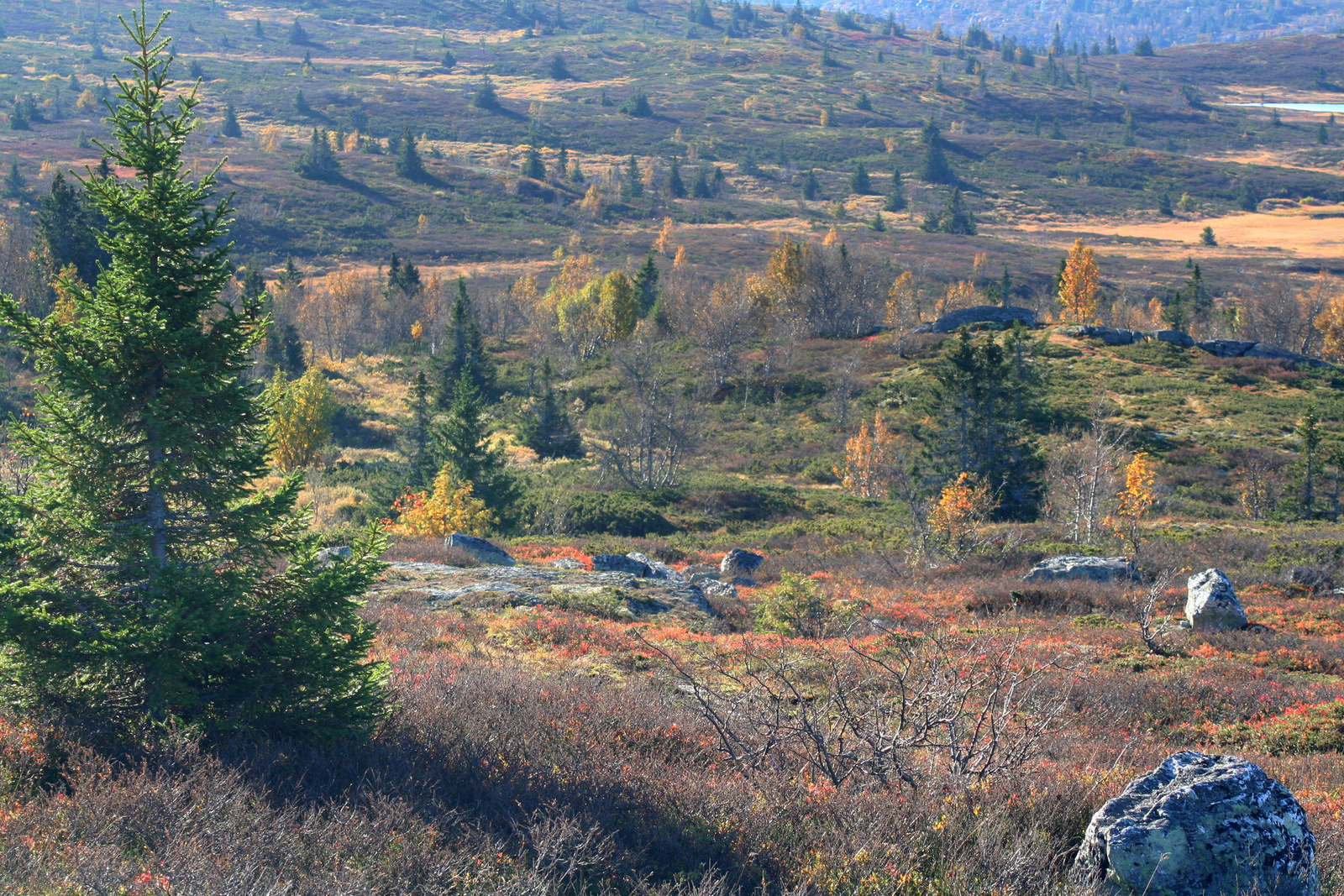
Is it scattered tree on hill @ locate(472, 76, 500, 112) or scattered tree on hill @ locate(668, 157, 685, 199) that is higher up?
scattered tree on hill @ locate(472, 76, 500, 112)

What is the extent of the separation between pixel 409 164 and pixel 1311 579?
14123cm

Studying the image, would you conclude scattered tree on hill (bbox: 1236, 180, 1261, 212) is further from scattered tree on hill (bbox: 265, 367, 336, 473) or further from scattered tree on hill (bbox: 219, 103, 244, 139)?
scattered tree on hill (bbox: 219, 103, 244, 139)

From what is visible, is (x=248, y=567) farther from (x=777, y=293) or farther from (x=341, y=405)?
(x=777, y=293)

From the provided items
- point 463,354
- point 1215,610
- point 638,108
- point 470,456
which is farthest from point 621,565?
point 638,108

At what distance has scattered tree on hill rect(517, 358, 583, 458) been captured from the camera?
4650cm

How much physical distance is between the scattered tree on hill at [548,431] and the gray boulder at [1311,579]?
34.0 m

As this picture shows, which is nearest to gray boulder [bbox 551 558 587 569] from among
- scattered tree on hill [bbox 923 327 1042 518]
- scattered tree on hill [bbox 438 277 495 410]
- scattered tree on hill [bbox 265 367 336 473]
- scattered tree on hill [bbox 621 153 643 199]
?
scattered tree on hill [bbox 923 327 1042 518]

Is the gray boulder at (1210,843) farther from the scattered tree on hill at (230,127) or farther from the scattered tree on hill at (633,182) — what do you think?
the scattered tree on hill at (230,127)

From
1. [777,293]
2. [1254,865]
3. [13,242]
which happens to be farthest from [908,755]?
[13,242]

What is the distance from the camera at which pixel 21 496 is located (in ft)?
19.3

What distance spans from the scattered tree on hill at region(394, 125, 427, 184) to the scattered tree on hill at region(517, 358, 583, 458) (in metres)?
103

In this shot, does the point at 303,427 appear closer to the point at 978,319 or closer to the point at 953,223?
the point at 978,319

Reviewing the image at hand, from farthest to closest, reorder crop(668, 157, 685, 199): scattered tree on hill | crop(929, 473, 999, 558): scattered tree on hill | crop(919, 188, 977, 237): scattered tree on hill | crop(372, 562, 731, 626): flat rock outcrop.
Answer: crop(668, 157, 685, 199): scattered tree on hill, crop(919, 188, 977, 237): scattered tree on hill, crop(929, 473, 999, 558): scattered tree on hill, crop(372, 562, 731, 626): flat rock outcrop

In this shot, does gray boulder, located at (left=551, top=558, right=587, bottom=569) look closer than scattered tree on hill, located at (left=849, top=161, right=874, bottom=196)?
Yes
